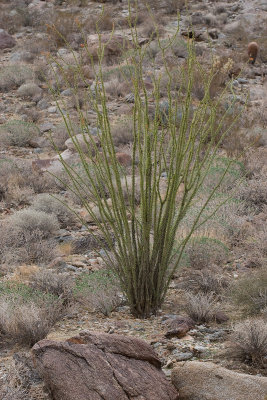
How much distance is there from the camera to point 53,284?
14.4 feet

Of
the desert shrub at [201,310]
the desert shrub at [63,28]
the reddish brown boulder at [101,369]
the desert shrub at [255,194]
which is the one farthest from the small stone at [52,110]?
the reddish brown boulder at [101,369]

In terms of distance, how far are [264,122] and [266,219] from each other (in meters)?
4.78

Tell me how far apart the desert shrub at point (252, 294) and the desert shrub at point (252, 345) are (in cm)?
64

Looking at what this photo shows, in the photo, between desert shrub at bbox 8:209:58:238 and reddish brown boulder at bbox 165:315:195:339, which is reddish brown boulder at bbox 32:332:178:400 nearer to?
reddish brown boulder at bbox 165:315:195:339

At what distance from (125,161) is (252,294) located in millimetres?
5108

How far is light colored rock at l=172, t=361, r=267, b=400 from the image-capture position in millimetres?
2469

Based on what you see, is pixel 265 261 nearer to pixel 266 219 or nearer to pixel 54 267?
pixel 266 219

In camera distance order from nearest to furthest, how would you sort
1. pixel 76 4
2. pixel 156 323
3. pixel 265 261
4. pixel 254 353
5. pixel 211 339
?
pixel 254 353 → pixel 211 339 → pixel 156 323 → pixel 265 261 → pixel 76 4

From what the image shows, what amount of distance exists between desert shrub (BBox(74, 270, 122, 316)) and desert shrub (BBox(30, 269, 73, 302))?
0.27 feet

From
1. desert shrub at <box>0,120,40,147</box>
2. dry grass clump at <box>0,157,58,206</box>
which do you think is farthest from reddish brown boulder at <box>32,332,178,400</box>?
desert shrub at <box>0,120,40,147</box>

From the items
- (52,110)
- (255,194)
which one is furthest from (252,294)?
(52,110)

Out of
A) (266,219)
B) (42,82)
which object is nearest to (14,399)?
(266,219)

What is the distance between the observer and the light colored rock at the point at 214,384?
247cm

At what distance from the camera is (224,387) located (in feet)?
8.29
